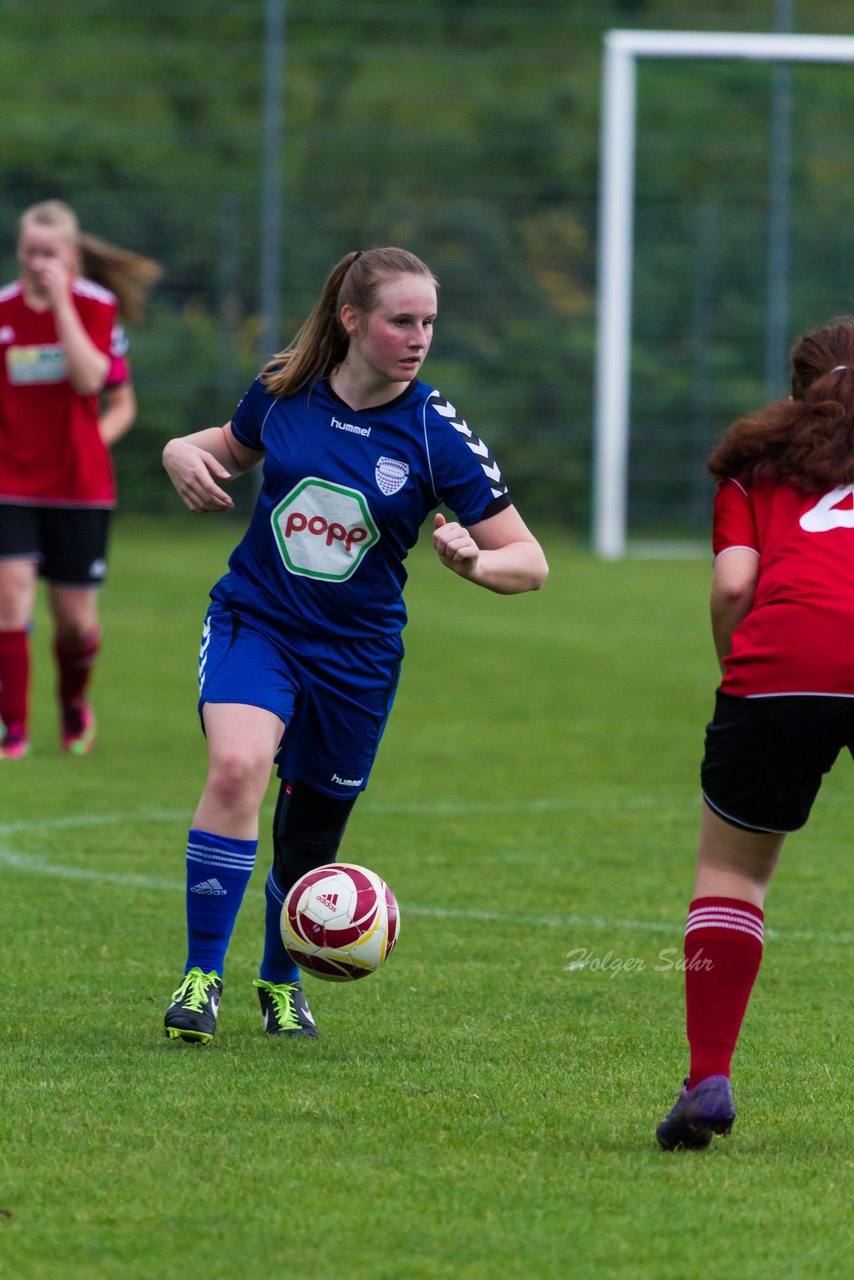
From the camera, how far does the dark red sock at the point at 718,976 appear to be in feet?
13.1

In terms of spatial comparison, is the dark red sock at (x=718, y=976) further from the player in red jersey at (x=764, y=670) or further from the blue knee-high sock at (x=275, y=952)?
the blue knee-high sock at (x=275, y=952)

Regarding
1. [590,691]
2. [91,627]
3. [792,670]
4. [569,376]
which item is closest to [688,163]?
[569,376]

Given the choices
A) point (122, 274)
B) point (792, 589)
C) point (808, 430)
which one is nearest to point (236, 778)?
point (792, 589)

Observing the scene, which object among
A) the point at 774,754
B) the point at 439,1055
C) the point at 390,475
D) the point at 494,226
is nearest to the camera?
the point at 774,754

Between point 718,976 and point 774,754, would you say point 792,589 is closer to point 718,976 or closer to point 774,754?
point 774,754

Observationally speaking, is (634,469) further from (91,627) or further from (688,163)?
(91,627)

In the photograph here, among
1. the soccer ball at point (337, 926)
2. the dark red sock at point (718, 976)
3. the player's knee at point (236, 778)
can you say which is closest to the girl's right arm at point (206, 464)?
the player's knee at point (236, 778)

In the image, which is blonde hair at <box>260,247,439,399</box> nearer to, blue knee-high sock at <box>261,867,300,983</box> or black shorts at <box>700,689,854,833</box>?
blue knee-high sock at <box>261,867,300,983</box>

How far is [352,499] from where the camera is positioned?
4.97 metres

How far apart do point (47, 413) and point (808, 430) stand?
644cm

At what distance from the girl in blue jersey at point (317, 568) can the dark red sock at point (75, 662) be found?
191 inches

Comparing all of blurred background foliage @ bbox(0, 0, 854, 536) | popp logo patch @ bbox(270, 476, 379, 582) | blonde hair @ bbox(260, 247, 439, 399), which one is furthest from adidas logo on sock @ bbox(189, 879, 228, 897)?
blurred background foliage @ bbox(0, 0, 854, 536)

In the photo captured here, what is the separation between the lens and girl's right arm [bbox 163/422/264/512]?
4.96 m

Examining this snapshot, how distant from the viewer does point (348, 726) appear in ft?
16.6
